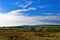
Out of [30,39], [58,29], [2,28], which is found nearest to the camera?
[30,39]

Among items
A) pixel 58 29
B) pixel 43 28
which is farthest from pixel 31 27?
pixel 58 29

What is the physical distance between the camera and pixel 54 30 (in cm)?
2836

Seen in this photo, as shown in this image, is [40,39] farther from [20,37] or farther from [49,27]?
[49,27]

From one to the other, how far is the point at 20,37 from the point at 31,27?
8470mm

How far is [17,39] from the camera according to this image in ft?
67.5

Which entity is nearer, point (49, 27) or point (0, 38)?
point (0, 38)

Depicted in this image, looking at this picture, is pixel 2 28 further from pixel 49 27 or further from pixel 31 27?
pixel 49 27

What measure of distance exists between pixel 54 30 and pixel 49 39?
7.27 metres

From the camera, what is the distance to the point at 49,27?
96.7 feet

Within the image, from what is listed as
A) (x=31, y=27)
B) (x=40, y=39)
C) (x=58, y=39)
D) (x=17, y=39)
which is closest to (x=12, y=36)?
(x=17, y=39)

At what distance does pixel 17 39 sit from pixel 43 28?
9.69 meters

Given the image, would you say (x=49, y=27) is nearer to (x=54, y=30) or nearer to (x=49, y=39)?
(x=54, y=30)

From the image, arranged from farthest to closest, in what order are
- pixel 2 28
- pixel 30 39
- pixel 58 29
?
1. pixel 58 29
2. pixel 2 28
3. pixel 30 39

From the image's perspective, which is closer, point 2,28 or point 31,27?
point 2,28
